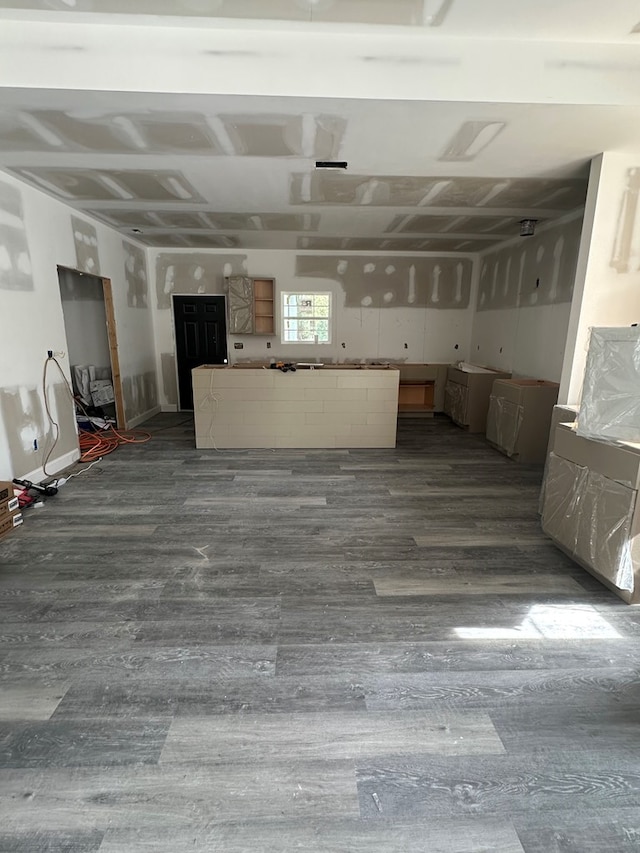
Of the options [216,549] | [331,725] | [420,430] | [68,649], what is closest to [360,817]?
[331,725]

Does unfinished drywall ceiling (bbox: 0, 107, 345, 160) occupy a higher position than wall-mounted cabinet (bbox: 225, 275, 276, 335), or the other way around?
unfinished drywall ceiling (bbox: 0, 107, 345, 160)

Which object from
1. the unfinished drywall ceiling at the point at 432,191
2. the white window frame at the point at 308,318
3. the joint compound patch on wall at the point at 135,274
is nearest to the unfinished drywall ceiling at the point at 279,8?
the unfinished drywall ceiling at the point at 432,191

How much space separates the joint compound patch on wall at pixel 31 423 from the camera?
139 inches

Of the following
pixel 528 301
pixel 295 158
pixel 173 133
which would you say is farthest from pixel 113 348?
pixel 528 301

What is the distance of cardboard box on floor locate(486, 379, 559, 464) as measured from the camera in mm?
4551

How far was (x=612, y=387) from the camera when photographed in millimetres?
2305

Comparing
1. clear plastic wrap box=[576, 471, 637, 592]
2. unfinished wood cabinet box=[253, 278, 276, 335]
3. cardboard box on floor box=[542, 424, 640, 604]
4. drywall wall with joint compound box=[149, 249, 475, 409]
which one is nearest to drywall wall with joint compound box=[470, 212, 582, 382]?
drywall wall with joint compound box=[149, 249, 475, 409]

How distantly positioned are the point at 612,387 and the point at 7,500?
4.13m

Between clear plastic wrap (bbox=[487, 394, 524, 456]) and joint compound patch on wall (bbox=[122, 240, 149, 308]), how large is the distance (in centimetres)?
543

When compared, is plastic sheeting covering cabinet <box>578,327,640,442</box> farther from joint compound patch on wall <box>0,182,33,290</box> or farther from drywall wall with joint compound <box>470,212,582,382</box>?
joint compound patch on wall <box>0,182,33,290</box>

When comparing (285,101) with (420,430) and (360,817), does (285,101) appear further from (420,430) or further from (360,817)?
(420,430)

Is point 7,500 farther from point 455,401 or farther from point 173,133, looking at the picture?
point 455,401

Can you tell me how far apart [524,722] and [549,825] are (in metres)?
0.35

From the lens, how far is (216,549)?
2750 millimetres
